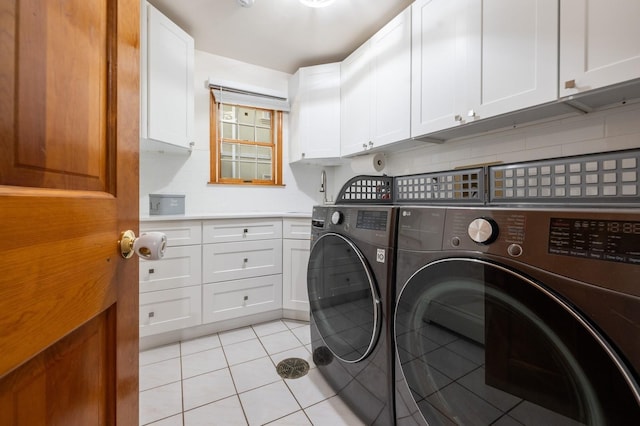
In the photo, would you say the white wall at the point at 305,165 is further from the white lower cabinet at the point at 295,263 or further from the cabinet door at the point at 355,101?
the white lower cabinet at the point at 295,263

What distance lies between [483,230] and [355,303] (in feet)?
2.21

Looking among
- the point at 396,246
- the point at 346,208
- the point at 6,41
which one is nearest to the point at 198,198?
the point at 346,208

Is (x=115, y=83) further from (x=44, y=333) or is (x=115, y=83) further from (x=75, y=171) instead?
(x=44, y=333)

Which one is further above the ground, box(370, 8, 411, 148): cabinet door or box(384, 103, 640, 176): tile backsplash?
box(370, 8, 411, 148): cabinet door

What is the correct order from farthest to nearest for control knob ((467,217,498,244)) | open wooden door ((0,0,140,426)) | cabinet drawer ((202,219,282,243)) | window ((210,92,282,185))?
1. window ((210,92,282,185))
2. cabinet drawer ((202,219,282,243))
3. control knob ((467,217,498,244))
4. open wooden door ((0,0,140,426))

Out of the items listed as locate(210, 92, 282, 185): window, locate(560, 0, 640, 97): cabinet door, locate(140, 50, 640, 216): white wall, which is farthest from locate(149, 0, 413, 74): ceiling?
locate(560, 0, 640, 97): cabinet door

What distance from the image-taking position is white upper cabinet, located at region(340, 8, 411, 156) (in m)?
1.80

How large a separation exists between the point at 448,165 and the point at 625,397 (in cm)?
155

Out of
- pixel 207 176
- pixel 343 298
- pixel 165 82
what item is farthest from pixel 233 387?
pixel 165 82

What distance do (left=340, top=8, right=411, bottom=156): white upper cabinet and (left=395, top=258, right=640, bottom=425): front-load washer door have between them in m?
1.27

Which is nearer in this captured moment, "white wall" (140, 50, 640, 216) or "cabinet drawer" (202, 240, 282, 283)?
"white wall" (140, 50, 640, 216)

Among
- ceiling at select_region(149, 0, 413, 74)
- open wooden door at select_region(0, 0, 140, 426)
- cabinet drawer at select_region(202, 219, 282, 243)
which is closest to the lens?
open wooden door at select_region(0, 0, 140, 426)

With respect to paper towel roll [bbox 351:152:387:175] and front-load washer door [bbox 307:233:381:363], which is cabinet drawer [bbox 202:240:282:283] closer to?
front-load washer door [bbox 307:233:381:363]

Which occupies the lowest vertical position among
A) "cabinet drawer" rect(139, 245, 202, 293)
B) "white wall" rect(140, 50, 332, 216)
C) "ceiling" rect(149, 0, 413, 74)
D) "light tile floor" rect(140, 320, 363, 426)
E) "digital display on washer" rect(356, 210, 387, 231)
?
"light tile floor" rect(140, 320, 363, 426)
